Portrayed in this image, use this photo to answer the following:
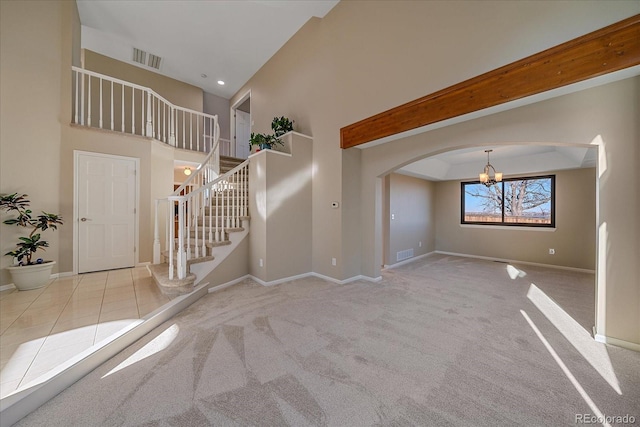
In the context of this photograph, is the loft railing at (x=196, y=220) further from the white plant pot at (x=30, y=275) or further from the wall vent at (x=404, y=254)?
the wall vent at (x=404, y=254)

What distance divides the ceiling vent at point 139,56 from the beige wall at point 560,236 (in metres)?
9.35

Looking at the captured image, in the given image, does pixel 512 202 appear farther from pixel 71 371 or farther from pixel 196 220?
pixel 71 371

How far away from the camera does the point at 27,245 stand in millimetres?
3248

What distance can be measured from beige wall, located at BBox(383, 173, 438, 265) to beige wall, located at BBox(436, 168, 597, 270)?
84 centimetres

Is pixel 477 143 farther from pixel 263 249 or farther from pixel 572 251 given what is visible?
pixel 572 251

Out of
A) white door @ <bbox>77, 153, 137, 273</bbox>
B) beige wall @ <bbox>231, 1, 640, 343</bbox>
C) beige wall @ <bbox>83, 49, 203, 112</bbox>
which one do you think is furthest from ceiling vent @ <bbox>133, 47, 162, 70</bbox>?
white door @ <bbox>77, 153, 137, 273</bbox>

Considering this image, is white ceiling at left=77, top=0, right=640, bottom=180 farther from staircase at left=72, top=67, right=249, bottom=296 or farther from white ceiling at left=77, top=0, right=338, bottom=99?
staircase at left=72, top=67, right=249, bottom=296

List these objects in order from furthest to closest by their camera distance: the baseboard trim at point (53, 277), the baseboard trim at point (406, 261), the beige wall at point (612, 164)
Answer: the baseboard trim at point (406, 261), the baseboard trim at point (53, 277), the beige wall at point (612, 164)

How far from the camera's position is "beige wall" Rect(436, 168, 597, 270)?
4879 millimetres

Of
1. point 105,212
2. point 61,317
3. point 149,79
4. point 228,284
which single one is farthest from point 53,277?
point 149,79

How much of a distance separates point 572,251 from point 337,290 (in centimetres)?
544

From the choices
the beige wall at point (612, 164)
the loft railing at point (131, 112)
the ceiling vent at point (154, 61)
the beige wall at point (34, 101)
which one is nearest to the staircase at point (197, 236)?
the loft railing at point (131, 112)

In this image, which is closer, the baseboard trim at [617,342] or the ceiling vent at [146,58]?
the baseboard trim at [617,342]

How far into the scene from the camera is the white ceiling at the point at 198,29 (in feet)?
14.1
